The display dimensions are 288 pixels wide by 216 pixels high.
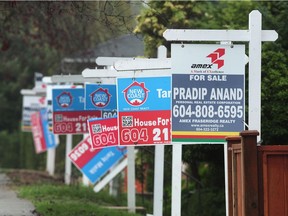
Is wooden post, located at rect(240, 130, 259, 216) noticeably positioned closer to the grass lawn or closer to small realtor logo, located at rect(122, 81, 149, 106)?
small realtor logo, located at rect(122, 81, 149, 106)

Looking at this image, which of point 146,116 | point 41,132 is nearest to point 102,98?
point 146,116

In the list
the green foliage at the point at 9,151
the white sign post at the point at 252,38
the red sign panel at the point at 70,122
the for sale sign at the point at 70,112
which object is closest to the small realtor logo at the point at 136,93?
the white sign post at the point at 252,38

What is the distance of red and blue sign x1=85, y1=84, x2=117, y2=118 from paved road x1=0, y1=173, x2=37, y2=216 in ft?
8.03

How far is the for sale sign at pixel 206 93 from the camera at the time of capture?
41.8 ft

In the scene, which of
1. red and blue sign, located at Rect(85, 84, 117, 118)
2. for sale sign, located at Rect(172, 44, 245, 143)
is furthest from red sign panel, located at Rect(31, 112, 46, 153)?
for sale sign, located at Rect(172, 44, 245, 143)

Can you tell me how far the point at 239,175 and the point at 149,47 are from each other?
11.3 meters

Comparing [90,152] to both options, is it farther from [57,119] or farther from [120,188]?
[120,188]

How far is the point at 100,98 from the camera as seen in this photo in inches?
715

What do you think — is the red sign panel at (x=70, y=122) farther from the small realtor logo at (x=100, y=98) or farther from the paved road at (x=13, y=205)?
the small realtor logo at (x=100, y=98)

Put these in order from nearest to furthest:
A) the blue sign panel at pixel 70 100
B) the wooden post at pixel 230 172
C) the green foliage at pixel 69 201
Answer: the wooden post at pixel 230 172, the green foliage at pixel 69 201, the blue sign panel at pixel 70 100

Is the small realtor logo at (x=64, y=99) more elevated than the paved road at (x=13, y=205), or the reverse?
the small realtor logo at (x=64, y=99)

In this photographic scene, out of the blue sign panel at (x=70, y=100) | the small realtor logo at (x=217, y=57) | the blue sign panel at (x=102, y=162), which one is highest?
the blue sign panel at (x=70, y=100)

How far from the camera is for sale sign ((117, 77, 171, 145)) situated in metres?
13.6

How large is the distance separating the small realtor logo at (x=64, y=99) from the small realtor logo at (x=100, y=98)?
127 inches
